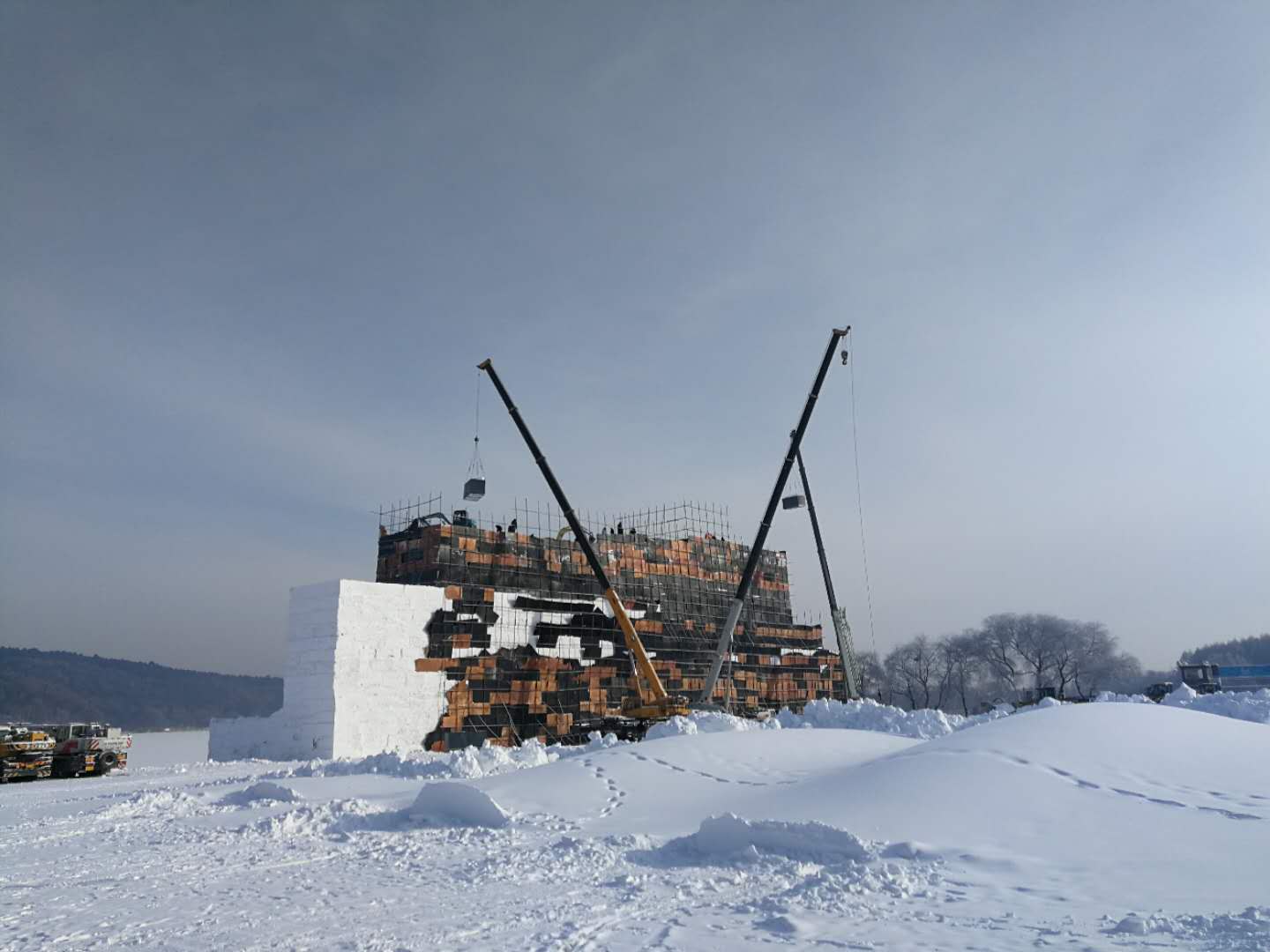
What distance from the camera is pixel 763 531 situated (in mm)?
40125

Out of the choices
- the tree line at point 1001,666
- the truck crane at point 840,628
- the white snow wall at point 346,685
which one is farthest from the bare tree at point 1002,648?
the white snow wall at point 346,685

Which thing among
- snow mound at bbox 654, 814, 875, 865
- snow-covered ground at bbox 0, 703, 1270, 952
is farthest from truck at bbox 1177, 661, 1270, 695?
snow mound at bbox 654, 814, 875, 865

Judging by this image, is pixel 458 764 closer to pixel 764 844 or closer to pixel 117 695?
pixel 764 844

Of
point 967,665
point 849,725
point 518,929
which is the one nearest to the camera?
point 518,929

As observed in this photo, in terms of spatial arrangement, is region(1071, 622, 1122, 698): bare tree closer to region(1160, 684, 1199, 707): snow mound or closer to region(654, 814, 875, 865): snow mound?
region(1160, 684, 1199, 707): snow mound

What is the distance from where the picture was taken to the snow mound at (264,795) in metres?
15.7

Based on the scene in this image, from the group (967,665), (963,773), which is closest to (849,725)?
(963,773)

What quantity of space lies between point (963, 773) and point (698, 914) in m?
5.23

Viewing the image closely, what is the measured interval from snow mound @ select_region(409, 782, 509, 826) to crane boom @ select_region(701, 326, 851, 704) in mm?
23812

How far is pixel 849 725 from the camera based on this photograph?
2525 centimetres

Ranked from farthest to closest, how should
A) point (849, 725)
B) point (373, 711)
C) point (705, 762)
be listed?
point (373, 711), point (849, 725), point (705, 762)

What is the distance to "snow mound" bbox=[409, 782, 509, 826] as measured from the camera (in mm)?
12695

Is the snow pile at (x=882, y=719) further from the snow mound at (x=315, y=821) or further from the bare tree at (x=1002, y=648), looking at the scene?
the bare tree at (x=1002, y=648)

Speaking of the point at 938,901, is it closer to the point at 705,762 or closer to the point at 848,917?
the point at 848,917
